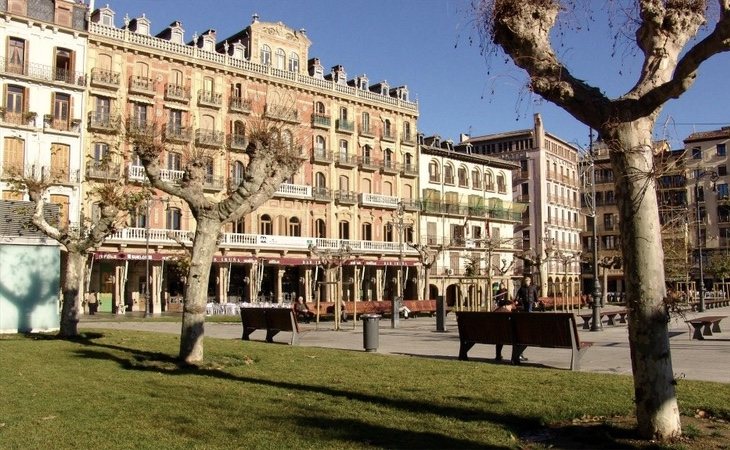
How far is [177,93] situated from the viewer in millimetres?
45031

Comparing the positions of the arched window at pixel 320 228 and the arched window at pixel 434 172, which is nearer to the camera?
the arched window at pixel 320 228


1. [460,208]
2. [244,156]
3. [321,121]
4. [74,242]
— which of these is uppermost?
[321,121]

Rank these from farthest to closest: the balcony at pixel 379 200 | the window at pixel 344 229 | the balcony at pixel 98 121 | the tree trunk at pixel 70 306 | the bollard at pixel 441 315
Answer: the balcony at pixel 379 200 → the window at pixel 344 229 → the balcony at pixel 98 121 → the bollard at pixel 441 315 → the tree trunk at pixel 70 306

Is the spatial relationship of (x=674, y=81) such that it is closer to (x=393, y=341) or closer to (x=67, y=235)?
(x=393, y=341)

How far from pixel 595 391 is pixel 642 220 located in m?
3.13

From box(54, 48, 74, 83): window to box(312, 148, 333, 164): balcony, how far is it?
17.0 m

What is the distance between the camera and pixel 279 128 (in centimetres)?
1393

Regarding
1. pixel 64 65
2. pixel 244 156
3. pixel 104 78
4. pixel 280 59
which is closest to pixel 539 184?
pixel 280 59

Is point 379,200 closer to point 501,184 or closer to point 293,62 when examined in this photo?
point 293,62

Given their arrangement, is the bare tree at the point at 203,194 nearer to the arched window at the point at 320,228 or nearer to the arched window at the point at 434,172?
the arched window at the point at 320,228

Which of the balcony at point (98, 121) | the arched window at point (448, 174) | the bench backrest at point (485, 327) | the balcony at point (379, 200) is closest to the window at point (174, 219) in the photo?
the balcony at point (98, 121)

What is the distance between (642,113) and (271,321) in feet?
40.6

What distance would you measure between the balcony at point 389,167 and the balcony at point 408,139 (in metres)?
2.15

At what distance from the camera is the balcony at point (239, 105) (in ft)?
156
